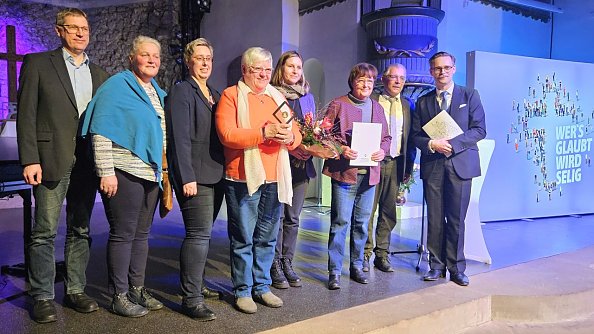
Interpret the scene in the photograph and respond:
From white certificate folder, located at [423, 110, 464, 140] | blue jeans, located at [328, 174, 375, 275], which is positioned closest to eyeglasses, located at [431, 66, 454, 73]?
white certificate folder, located at [423, 110, 464, 140]

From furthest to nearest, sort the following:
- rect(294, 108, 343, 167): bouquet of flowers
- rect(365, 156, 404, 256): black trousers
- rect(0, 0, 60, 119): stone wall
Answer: rect(0, 0, 60, 119): stone wall < rect(365, 156, 404, 256): black trousers < rect(294, 108, 343, 167): bouquet of flowers

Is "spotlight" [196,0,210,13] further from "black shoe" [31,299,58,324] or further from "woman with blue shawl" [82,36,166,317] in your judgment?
"black shoe" [31,299,58,324]

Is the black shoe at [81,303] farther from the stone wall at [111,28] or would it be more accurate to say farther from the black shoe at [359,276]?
the stone wall at [111,28]

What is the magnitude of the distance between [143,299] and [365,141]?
5.39ft

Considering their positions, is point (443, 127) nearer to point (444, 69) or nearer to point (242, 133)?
point (444, 69)

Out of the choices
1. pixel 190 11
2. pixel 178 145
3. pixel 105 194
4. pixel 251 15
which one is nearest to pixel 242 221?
pixel 178 145

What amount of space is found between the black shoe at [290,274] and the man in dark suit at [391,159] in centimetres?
59

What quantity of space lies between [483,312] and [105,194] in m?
2.42

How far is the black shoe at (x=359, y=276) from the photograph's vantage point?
10.8ft

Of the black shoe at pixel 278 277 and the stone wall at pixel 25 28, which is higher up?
the stone wall at pixel 25 28

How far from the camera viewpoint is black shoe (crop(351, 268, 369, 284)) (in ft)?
10.8

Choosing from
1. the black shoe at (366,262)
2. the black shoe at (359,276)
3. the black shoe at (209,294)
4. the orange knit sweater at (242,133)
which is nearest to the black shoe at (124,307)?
the black shoe at (209,294)

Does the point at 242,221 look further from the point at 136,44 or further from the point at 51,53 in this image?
the point at 51,53

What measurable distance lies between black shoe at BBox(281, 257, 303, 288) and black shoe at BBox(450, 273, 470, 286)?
1072 mm
